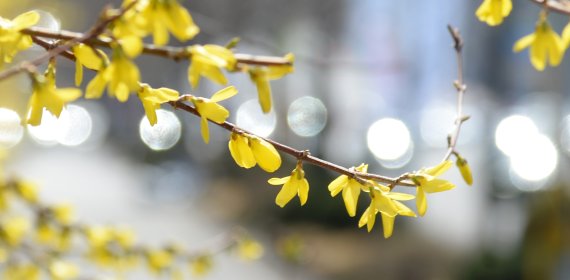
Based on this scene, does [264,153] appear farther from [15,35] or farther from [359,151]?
[359,151]

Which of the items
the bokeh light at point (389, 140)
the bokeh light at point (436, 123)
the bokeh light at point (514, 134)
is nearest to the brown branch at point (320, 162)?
the bokeh light at point (514, 134)

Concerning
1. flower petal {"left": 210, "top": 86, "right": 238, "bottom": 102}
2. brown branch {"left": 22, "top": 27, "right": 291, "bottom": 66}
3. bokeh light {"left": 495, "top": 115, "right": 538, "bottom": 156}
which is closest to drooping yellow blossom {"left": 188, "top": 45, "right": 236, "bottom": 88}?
brown branch {"left": 22, "top": 27, "right": 291, "bottom": 66}

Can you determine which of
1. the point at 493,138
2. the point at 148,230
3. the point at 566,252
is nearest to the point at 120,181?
the point at 148,230

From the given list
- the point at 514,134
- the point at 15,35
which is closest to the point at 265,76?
the point at 15,35

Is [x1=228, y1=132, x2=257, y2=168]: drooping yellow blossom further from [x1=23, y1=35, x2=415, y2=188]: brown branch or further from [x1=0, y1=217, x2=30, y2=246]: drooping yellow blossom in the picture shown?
[x1=0, y1=217, x2=30, y2=246]: drooping yellow blossom

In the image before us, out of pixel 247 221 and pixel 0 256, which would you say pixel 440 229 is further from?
pixel 0 256

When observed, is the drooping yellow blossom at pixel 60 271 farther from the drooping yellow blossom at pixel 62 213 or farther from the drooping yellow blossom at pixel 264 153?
the drooping yellow blossom at pixel 264 153

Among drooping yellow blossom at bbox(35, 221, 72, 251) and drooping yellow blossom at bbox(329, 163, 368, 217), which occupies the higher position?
drooping yellow blossom at bbox(35, 221, 72, 251)
